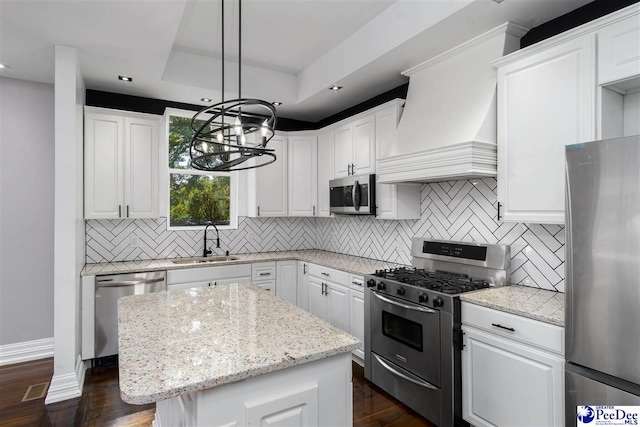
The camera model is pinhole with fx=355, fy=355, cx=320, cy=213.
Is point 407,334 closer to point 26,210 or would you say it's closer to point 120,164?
point 120,164

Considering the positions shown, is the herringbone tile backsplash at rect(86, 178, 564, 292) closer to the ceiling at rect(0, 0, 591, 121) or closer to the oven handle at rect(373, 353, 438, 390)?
the oven handle at rect(373, 353, 438, 390)

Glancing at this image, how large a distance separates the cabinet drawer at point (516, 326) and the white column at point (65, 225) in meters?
2.94

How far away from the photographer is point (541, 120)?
7.18 ft

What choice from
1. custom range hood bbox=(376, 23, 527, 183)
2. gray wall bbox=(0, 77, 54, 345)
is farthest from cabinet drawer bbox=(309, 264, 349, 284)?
gray wall bbox=(0, 77, 54, 345)

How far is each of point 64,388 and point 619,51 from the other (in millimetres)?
4274

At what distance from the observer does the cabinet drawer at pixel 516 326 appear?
6.01ft

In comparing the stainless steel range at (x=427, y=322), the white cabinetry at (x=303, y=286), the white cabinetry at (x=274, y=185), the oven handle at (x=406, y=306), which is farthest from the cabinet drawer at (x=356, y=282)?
the white cabinetry at (x=274, y=185)

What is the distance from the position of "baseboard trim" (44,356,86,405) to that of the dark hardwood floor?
5 cm

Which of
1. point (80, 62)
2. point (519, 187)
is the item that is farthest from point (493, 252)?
point (80, 62)

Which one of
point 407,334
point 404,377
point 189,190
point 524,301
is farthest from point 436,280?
point 189,190

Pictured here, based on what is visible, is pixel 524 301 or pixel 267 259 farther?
pixel 267 259

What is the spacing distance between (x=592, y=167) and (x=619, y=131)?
70 centimetres

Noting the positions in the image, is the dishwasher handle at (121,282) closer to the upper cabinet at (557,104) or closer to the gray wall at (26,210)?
the gray wall at (26,210)

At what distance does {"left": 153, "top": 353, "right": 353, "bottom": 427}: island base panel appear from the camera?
126 cm
